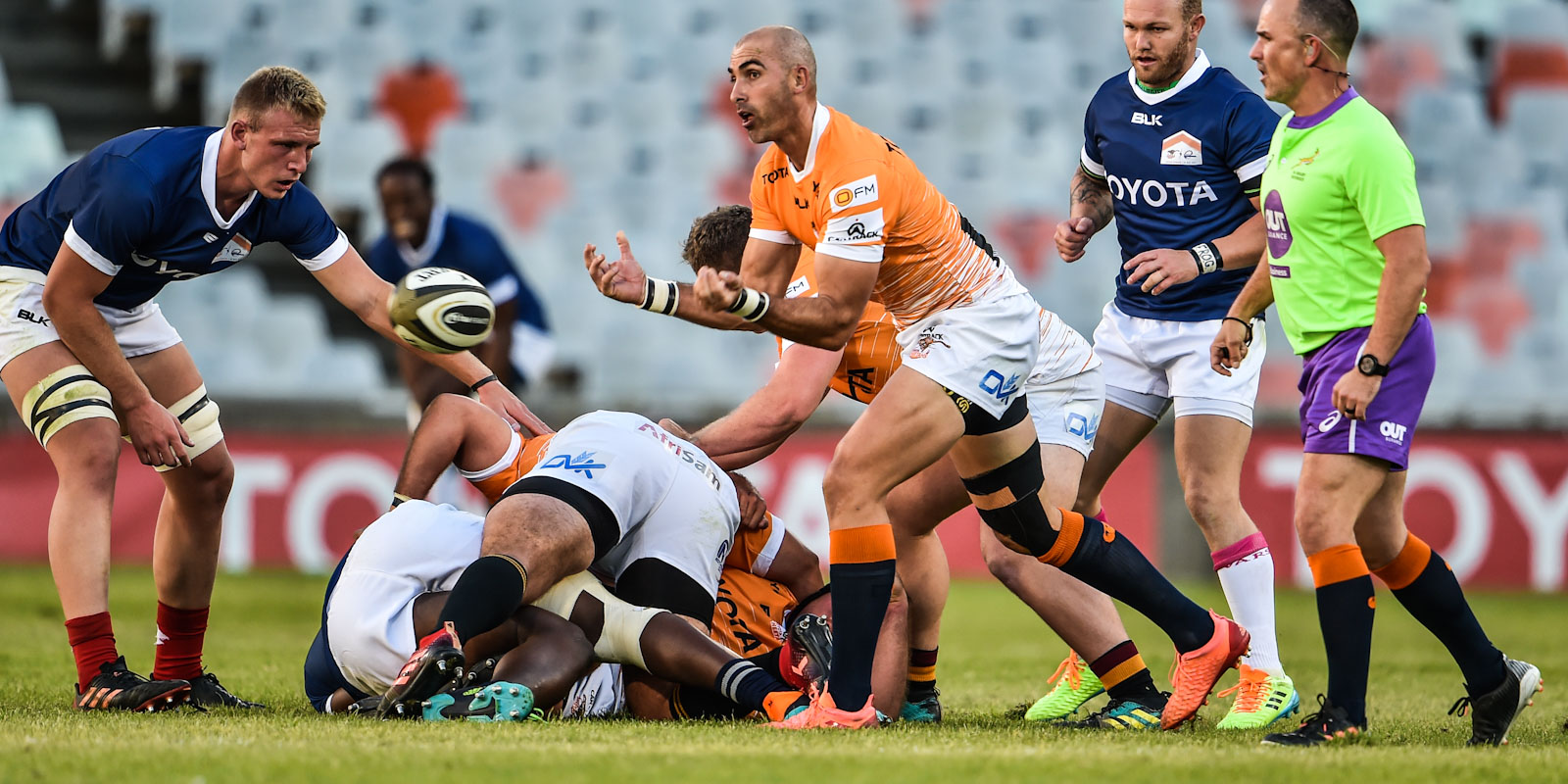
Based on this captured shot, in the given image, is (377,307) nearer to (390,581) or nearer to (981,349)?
(390,581)

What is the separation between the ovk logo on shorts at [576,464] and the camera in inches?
193

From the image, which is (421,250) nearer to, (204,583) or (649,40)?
(204,583)

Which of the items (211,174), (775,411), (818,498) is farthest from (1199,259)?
(818,498)

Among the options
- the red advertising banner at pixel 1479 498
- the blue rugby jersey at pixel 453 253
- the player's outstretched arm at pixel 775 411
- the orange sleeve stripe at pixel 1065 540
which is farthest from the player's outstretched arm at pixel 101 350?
the red advertising banner at pixel 1479 498

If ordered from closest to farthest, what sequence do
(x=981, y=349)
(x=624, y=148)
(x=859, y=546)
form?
(x=859, y=546)
(x=981, y=349)
(x=624, y=148)

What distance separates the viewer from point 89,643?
4.93 meters

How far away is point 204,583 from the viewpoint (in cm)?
544

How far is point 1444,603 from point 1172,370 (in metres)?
1.31

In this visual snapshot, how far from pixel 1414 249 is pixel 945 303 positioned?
1349 millimetres

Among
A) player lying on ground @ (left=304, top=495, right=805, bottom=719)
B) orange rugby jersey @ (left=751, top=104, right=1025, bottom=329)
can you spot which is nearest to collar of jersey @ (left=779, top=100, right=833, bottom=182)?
orange rugby jersey @ (left=751, top=104, right=1025, bottom=329)

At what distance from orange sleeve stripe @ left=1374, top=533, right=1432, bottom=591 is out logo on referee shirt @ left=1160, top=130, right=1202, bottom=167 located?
5.16 ft

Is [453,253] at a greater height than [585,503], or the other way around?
[453,253]

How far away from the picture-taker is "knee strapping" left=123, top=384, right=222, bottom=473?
209 inches

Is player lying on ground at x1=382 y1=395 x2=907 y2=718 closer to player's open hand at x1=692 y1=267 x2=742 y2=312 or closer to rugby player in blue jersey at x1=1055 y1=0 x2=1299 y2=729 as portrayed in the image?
rugby player in blue jersey at x1=1055 y1=0 x2=1299 y2=729
